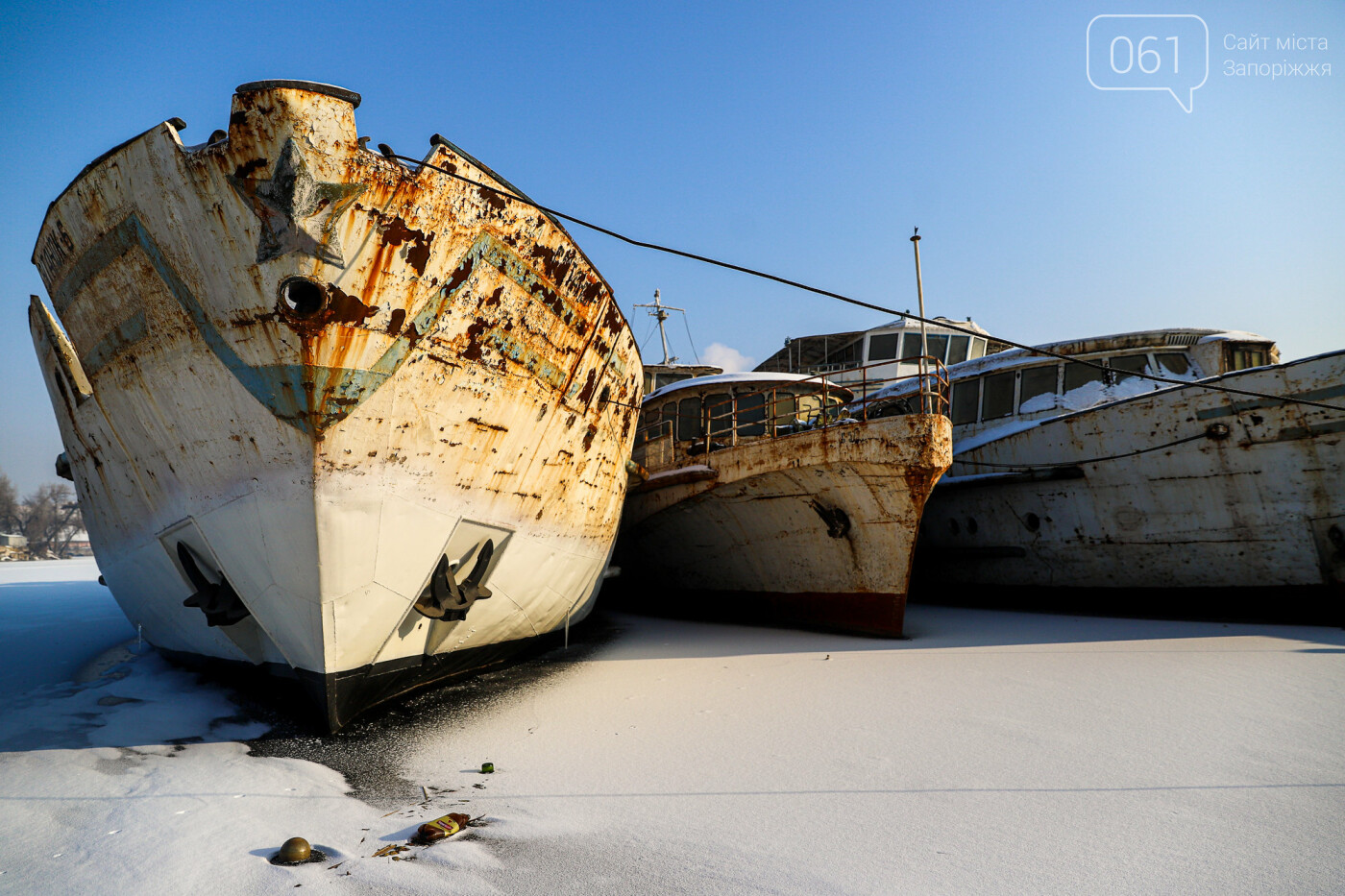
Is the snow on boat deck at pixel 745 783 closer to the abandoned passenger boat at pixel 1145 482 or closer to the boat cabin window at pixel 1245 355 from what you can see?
the abandoned passenger boat at pixel 1145 482

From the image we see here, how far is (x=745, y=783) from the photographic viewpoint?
352 cm

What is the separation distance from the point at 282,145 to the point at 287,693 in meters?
3.74

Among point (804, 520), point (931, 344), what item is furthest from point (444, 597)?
point (931, 344)

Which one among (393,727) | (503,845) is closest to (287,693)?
(393,727)

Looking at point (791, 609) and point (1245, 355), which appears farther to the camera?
point (1245, 355)

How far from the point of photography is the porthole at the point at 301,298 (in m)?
4.05

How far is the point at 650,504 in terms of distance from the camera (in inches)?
376

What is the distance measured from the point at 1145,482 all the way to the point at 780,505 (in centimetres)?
491

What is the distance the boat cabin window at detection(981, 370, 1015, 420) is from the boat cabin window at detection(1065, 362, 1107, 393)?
33.1 inches

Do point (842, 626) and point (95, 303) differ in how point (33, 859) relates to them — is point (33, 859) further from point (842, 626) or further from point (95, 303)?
point (842, 626)

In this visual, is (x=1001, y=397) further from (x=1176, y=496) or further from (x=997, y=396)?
(x=1176, y=496)

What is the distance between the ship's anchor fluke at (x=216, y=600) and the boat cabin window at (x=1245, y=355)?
12.8m

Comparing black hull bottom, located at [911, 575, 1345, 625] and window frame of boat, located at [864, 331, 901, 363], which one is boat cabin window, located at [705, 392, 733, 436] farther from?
window frame of boat, located at [864, 331, 901, 363]

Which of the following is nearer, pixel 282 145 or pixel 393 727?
pixel 282 145
